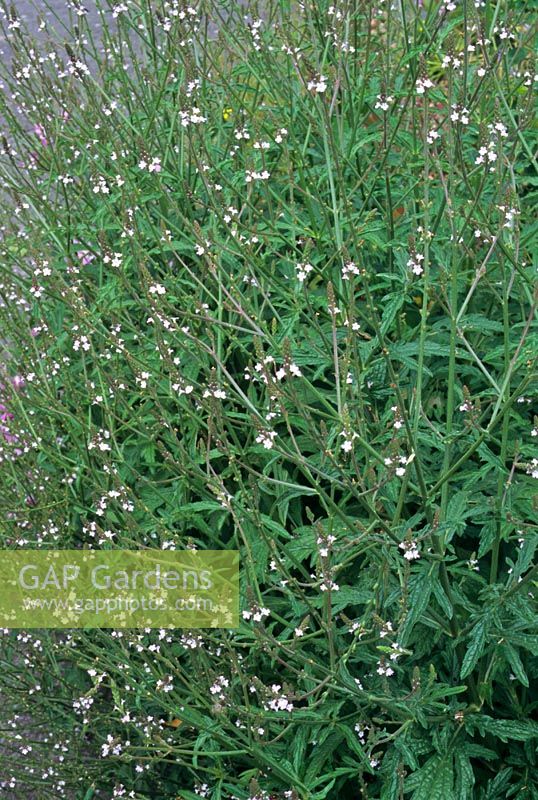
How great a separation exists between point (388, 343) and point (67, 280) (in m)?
1.56

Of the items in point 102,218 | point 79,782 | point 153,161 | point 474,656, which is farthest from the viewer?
point 102,218

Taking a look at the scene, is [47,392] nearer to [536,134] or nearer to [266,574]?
[266,574]

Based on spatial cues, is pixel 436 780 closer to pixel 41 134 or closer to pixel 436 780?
pixel 436 780

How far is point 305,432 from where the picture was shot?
115 inches

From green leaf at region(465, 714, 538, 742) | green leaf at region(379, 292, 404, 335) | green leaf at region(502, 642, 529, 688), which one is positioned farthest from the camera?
green leaf at region(379, 292, 404, 335)

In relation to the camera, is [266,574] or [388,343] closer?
[266,574]

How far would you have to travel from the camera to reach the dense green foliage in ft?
8.55

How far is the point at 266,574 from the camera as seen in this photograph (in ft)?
9.71

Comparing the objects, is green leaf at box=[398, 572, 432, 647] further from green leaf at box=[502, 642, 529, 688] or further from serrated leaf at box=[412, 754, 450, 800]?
serrated leaf at box=[412, 754, 450, 800]

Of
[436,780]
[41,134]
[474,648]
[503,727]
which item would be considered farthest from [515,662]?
[41,134]

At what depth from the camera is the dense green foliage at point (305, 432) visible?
2605 millimetres

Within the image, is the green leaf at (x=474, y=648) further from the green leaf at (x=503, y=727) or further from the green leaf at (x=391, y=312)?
the green leaf at (x=391, y=312)

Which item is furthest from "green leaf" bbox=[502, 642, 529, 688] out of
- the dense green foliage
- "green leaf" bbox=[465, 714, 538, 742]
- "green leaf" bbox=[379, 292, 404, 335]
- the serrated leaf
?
"green leaf" bbox=[379, 292, 404, 335]

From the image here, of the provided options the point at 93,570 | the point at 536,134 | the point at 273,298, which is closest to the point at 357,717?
the point at 93,570
